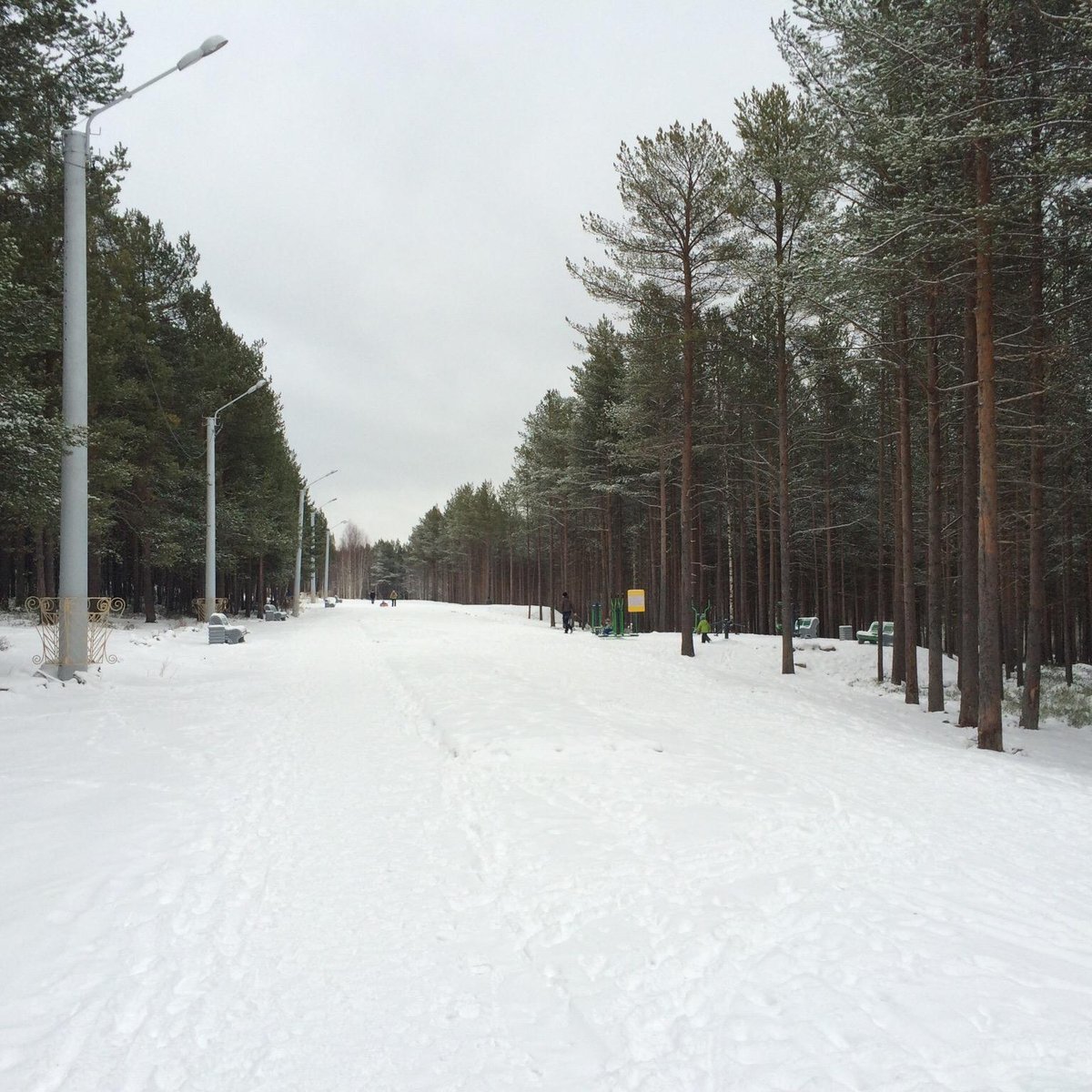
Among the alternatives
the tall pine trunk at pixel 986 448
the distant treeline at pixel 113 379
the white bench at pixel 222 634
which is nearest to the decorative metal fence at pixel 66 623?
the distant treeline at pixel 113 379

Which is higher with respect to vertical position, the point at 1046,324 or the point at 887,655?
the point at 1046,324

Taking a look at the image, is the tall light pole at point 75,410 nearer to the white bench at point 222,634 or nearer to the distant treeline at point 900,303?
the white bench at point 222,634

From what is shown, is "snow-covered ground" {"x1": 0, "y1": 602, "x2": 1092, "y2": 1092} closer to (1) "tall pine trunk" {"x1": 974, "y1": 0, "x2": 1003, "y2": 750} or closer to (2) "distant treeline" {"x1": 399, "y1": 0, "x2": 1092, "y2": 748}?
(1) "tall pine trunk" {"x1": 974, "y1": 0, "x2": 1003, "y2": 750}

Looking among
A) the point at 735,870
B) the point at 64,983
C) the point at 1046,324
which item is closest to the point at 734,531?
the point at 1046,324

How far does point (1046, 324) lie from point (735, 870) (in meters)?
12.3

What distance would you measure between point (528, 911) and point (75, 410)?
10844 mm

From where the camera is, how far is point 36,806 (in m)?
5.61

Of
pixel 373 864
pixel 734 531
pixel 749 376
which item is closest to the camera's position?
pixel 373 864

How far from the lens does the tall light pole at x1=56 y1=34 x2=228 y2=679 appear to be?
1113 centimetres

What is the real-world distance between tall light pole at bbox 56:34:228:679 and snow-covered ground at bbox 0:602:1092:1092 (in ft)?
8.93

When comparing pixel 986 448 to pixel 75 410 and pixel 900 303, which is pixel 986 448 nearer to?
pixel 900 303

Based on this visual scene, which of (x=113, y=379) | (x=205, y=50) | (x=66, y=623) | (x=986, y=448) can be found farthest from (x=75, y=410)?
(x=986, y=448)

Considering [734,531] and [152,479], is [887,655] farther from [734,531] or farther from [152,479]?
A: [152,479]

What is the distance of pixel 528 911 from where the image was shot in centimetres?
398
